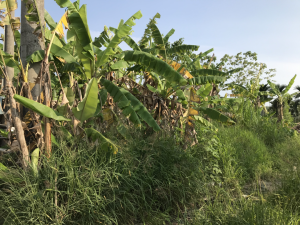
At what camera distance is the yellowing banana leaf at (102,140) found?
3719 mm

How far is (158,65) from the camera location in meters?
4.77

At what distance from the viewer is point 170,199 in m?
3.67

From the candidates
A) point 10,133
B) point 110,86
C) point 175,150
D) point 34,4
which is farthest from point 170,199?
point 34,4

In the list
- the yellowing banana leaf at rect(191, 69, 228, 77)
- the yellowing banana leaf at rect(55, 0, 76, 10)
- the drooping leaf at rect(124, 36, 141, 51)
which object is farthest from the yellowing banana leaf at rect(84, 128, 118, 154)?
the yellowing banana leaf at rect(191, 69, 228, 77)

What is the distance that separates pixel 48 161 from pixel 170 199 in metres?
1.97

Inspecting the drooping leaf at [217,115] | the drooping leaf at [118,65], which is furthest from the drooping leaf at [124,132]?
the drooping leaf at [217,115]

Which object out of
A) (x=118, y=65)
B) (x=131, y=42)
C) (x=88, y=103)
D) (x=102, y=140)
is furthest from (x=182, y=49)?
(x=102, y=140)

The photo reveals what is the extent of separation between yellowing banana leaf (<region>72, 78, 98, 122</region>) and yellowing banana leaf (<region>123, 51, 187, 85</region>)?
147 centimetres

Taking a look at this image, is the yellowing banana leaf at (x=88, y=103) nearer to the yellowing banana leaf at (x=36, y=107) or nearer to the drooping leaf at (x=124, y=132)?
the yellowing banana leaf at (x=36, y=107)

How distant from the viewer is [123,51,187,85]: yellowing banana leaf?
4.67m

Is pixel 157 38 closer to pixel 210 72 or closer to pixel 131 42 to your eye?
pixel 131 42

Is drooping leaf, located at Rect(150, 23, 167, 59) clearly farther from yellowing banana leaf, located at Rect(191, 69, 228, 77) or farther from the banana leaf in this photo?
the banana leaf

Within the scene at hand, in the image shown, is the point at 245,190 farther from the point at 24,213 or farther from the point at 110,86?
the point at 24,213

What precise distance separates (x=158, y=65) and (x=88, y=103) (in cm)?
175
